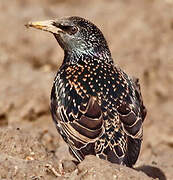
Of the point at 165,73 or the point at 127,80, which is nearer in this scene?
the point at 127,80

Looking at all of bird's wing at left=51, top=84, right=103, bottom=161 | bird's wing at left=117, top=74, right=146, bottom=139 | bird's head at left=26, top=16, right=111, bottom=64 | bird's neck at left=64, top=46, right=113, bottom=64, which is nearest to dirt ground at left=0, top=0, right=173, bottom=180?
bird's wing at left=51, top=84, right=103, bottom=161

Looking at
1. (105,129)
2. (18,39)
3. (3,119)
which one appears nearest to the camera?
(105,129)

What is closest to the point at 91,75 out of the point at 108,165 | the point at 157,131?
the point at 108,165

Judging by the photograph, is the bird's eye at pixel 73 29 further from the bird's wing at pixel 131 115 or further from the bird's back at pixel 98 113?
the bird's wing at pixel 131 115

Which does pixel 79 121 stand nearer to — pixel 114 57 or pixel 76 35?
pixel 76 35

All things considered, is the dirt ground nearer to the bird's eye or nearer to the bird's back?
the bird's back

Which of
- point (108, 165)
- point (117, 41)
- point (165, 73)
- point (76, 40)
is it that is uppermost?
point (117, 41)

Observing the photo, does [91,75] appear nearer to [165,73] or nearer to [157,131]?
[157,131]

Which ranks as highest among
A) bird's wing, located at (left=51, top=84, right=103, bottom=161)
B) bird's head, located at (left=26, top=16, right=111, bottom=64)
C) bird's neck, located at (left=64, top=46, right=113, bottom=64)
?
bird's head, located at (left=26, top=16, right=111, bottom=64)
